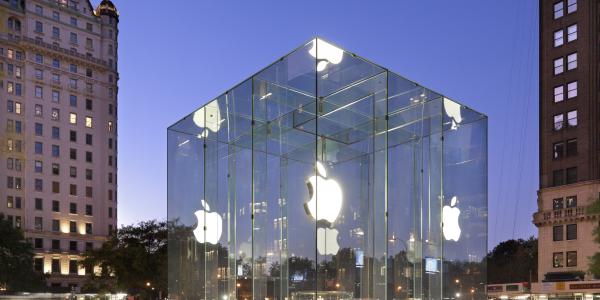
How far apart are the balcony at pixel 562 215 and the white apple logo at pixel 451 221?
43.5 m

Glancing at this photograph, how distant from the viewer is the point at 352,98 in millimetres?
14133

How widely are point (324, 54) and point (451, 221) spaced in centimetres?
571

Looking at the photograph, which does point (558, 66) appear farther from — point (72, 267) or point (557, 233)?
point (72, 267)

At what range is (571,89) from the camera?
58125 millimetres

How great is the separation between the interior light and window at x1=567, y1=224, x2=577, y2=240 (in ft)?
165

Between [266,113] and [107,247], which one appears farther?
[107,247]

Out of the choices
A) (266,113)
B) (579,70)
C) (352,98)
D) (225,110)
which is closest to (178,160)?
(225,110)

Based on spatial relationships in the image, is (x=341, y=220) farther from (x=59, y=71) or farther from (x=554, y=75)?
(x=59, y=71)

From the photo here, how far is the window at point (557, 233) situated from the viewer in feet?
191

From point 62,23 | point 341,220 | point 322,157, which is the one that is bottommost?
point 341,220

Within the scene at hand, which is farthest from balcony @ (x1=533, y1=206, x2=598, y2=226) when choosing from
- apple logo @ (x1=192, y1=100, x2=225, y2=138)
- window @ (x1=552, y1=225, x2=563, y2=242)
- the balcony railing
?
apple logo @ (x1=192, y1=100, x2=225, y2=138)

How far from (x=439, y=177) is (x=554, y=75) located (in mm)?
48650

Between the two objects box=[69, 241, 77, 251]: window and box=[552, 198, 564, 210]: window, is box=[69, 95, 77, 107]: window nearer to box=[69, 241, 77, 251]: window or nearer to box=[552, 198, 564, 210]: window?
box=[69, 241, 77, 251]: window

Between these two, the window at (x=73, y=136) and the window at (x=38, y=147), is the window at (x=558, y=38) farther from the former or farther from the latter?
the window at (x=38, y=147)
